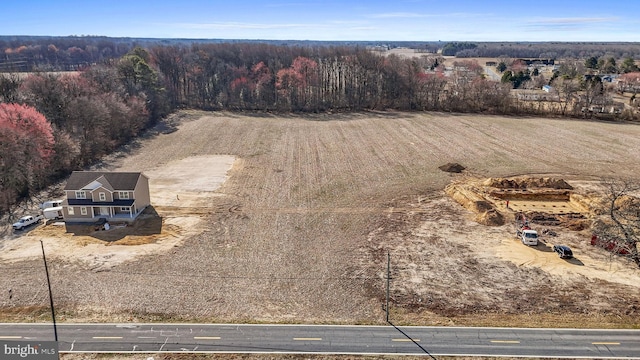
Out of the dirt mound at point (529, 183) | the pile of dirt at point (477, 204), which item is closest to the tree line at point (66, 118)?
the pile of dirt at point (477, 204)

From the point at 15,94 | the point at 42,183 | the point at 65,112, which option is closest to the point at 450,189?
the point at 42,183

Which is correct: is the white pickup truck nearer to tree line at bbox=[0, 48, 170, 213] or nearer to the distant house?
the distant house

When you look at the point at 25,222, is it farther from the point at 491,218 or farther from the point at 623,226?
the point at 623,226

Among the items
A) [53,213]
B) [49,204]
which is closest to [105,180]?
[53,213]

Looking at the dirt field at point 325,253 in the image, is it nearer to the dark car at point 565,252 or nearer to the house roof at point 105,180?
the dark car at point 565,252

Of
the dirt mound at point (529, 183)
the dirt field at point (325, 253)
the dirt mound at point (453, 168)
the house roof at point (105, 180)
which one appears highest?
the house roof at point (105, 180)
